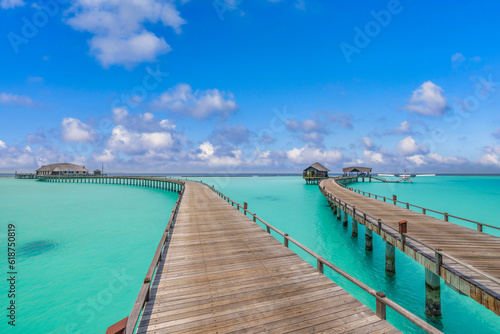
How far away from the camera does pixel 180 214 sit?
16.2 m

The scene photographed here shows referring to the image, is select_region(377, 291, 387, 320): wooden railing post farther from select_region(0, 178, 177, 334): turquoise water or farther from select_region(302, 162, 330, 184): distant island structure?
select_region(302, 162, 330, 184): distant island structure

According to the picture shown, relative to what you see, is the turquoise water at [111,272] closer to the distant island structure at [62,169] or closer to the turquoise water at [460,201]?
the turquoise water at [460,201]

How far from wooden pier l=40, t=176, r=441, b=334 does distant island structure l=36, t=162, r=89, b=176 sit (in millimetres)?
126223

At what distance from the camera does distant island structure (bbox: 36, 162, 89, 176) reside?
103m

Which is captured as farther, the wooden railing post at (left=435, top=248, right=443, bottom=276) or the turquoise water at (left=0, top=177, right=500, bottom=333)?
the turquoise water at (left=0, top=177, right=500, bottom=333)

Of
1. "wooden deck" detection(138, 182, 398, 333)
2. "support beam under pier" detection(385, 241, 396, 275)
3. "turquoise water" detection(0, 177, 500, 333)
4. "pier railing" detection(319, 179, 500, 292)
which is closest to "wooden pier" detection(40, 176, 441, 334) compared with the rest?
"wooden deck" detection(138, 182, 398, 333)

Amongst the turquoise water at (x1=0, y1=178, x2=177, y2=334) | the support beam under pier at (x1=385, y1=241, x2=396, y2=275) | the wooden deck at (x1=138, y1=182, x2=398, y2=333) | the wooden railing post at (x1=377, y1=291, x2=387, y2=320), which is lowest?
the turquoise water at (x1=0, y1=178, x2=177, y2=334)

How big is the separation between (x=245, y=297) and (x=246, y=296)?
49mm

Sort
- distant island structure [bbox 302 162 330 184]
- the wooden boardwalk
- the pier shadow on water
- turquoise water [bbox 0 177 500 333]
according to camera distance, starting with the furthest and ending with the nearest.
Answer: distant island structure [bbox 302 162 330 184] < the pier shadow on water < turquoise water [bbox 0 177 500 333] < the wooden boardwalk

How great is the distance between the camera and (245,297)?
549 centimetres

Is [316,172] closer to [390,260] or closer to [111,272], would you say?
[390,260]

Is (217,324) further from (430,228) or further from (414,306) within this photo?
(430,228)

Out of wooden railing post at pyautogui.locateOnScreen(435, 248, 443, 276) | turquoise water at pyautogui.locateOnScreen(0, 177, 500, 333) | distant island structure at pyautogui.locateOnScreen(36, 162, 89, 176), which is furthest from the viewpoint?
distant island structure at pyautogui.locateOnScreen(36, 162, 89, 176)

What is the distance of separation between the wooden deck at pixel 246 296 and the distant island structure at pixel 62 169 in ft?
414
